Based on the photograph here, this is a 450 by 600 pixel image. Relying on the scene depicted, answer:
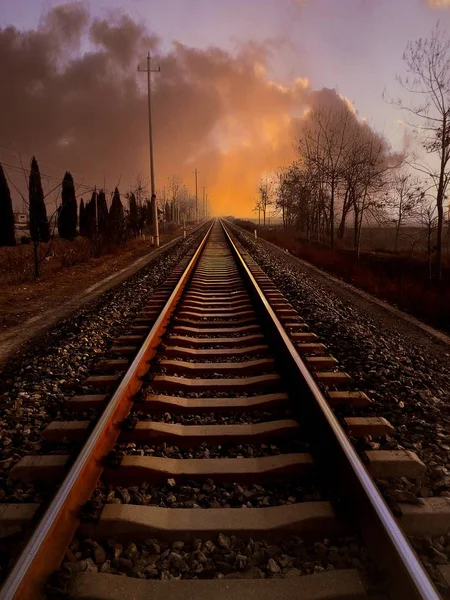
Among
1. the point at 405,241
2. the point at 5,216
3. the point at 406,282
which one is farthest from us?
the point at 405,241

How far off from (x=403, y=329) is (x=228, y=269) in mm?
6749

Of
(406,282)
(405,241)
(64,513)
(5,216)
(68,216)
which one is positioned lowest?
(406,282)

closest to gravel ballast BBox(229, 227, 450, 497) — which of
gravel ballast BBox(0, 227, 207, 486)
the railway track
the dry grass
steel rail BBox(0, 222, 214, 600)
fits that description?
the railway track

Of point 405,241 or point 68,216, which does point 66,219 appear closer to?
point 68,216

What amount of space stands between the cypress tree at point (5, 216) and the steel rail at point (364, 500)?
25.9 meters

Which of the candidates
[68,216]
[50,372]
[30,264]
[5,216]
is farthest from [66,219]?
[50,372]

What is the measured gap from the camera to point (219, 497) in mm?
2363

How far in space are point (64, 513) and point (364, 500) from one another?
1420 millimetres

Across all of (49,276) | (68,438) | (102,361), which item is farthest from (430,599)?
(49,276)

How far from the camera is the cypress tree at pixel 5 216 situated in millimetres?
25094

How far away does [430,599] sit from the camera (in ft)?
4.86

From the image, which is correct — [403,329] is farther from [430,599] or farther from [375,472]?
[430,599]

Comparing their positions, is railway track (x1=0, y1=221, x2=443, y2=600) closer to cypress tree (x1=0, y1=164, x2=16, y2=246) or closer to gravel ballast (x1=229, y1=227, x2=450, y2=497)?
gravel ballast (x1=229, y1=227, x2=450, y2=497)

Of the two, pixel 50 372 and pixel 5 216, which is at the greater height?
pixel 5 216
